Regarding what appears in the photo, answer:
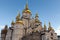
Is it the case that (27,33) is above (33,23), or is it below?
below

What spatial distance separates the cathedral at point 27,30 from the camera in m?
26.0

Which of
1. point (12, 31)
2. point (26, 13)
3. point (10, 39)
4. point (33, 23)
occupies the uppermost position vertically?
point (26, 13)

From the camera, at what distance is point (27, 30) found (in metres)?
29.9

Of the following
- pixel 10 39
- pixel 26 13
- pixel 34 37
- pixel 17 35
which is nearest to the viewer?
pixel 34 37

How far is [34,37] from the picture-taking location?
84.8ft

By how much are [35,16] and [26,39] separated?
871 centimetres

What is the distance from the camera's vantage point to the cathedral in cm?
2598

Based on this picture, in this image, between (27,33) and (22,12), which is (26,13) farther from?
(27,33)

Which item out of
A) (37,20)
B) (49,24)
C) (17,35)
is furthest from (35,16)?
(17,35)

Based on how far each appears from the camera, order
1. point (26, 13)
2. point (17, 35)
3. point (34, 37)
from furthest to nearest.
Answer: point (26, 13) → point (17, 35) → point (34, 37)

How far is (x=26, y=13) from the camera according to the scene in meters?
31.7

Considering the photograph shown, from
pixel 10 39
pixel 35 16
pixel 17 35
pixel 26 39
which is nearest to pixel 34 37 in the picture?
pixel 26 39

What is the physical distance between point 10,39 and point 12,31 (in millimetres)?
2007

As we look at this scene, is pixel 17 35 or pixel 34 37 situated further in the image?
pixel 17 35
